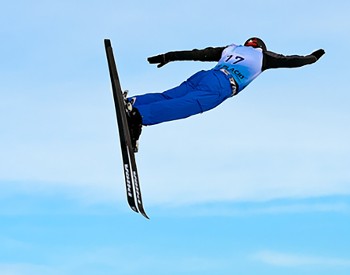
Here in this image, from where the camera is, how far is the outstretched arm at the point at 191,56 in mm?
16938

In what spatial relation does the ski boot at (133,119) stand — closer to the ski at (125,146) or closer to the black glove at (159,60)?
the ski at (125,146)

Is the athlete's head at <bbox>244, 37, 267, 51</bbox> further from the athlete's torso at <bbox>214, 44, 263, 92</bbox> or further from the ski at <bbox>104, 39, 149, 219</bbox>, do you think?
the ski at <bbox>104, 39, 149, 219</bbox>

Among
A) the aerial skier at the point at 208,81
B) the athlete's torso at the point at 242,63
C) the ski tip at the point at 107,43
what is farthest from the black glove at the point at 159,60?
the ski tip at the point at 107,43

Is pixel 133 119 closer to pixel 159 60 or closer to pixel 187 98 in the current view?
pixel 187 98

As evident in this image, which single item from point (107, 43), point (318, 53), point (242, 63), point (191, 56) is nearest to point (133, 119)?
point (107, 43)

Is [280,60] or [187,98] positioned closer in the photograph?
[187,98]

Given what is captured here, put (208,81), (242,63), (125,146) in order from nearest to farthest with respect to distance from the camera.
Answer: (125,146) → (208,81) → (242,63)

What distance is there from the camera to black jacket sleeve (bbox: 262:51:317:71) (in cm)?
1669

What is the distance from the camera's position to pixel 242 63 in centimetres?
1627

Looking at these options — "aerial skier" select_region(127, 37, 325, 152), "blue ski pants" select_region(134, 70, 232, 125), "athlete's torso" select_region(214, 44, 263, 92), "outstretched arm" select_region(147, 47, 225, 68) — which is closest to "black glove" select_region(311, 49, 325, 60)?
"aerial skier" select_region(127, 37, 325, 152)

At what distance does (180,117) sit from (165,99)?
442 millimetres

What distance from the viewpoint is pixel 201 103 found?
50.0ft

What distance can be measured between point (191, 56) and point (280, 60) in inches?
62.4

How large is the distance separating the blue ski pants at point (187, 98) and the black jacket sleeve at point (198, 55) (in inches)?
42.7
